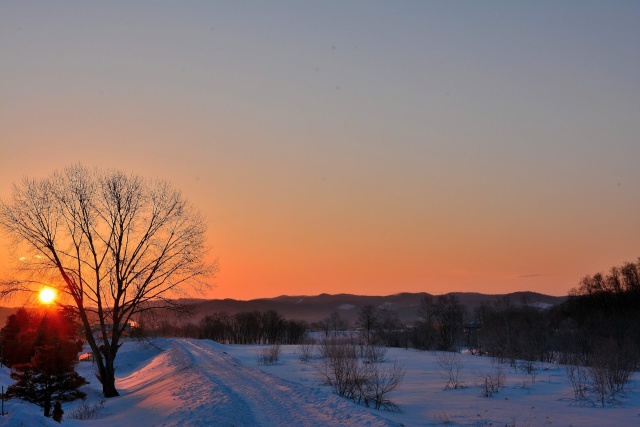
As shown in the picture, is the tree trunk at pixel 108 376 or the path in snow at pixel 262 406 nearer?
the path in snow at pixel 262 406

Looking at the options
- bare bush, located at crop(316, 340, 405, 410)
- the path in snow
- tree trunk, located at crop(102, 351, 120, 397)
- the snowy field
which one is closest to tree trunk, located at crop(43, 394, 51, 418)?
the snowy field

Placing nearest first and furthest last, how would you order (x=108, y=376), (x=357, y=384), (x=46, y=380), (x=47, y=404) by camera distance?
(x=357, y=384)
(x=47, y=404)
(x=46, y=380)
(x=108, y=376)

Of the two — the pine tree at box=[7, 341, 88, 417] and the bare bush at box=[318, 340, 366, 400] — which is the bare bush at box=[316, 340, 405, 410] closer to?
the bare bush at box=[318, 340, 366, 400]

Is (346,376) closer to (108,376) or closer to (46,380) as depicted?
(46,380)

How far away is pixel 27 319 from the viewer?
39.0 metres

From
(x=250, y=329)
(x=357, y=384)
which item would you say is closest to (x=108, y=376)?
(x=357, y=384)

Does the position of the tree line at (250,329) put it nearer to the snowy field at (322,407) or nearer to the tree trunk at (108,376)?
the tree trunk at (108,376)

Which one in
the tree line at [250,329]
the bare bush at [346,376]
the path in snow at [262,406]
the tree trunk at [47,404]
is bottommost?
the tree trunk at [47,404]

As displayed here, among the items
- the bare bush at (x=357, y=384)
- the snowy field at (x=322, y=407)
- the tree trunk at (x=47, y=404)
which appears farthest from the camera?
the tree trunk at (x=47, y=404)

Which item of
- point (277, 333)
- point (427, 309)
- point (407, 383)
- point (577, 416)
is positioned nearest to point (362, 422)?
point (577, 416)

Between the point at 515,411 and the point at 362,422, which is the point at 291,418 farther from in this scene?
the point at 515,411

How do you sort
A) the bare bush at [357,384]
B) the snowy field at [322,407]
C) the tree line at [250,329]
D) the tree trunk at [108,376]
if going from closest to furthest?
the snowy field at [322,407], the bare bush at [357,384], the tree trunk at [108,376], the tree line at [250,329]

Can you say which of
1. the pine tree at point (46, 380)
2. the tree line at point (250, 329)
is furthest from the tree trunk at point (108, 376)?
the tree line at point (250, 329)

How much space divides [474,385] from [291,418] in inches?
497
